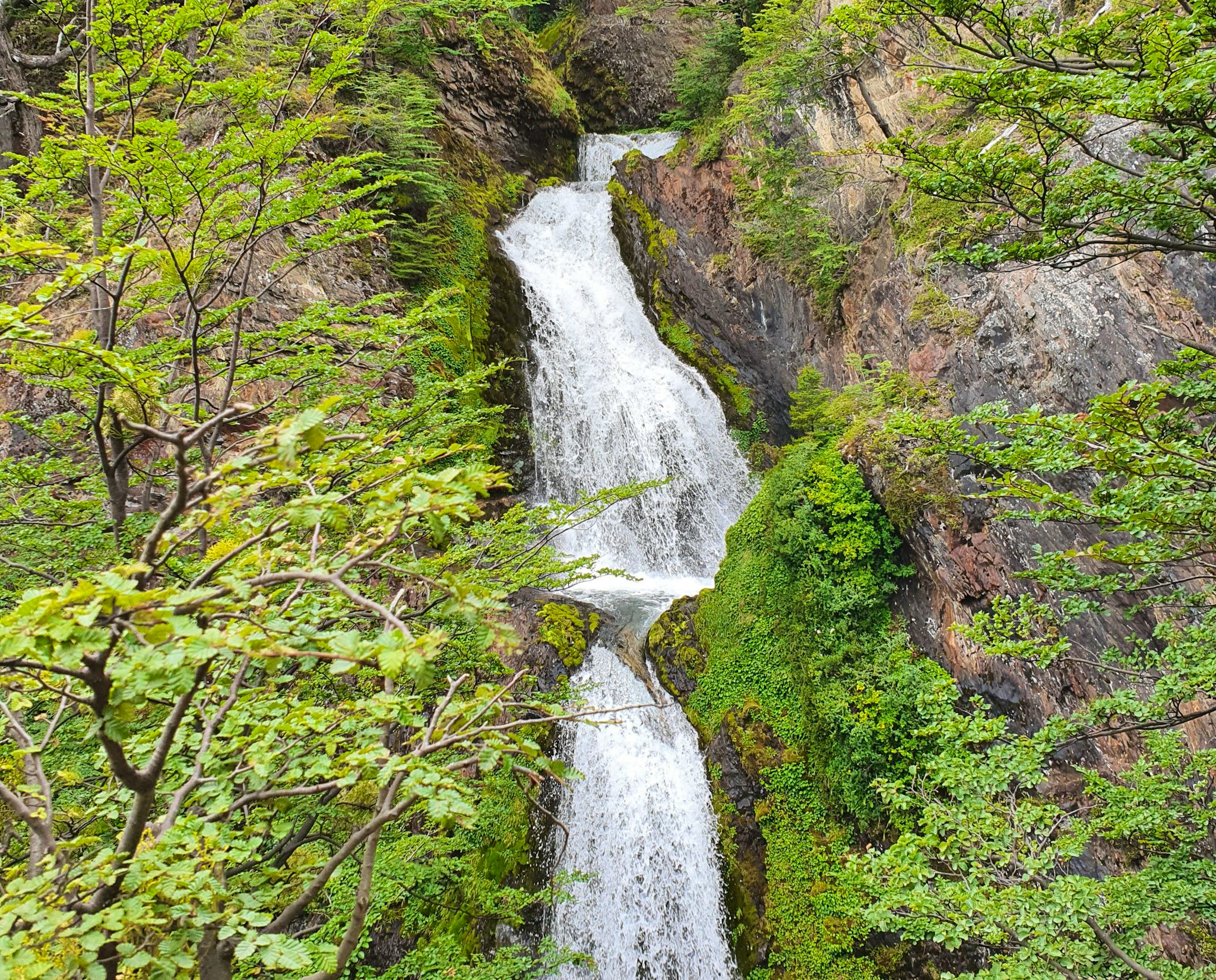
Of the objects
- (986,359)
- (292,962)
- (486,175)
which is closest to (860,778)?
(986,359)

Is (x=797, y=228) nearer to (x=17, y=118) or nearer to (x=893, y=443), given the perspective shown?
(x=893, y=443)

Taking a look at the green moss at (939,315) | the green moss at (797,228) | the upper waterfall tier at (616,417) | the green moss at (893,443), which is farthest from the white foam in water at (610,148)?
Answer: the green moss at (893,443)

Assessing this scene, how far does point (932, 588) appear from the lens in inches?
294

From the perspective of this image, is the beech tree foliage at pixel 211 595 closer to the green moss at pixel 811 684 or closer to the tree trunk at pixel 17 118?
the tree trunk at pixel 17 118

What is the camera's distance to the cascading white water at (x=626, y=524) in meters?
6.79

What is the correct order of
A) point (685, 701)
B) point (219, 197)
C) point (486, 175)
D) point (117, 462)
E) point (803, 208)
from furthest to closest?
point (486, 175), point (803, 208), point (685, 701), point (219, 197), point (117, 462)

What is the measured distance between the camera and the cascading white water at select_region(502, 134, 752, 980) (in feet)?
22.3

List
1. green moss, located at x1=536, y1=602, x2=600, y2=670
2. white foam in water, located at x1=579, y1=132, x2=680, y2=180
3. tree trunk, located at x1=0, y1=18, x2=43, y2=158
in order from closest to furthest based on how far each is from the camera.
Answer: tree trunk, located at x1=0, y1=18, x2=43, y2=158
green moss, located at x1=536, y1=602, x2=600, y2=670
white foam in water, located at x1=579, y1=132, x2=680, y2=180

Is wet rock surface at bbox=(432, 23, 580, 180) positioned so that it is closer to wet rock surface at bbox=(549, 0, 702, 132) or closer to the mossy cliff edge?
wet rock surface at bbox=(549, 0, 702, 132)

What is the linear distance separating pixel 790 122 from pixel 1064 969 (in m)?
14.1

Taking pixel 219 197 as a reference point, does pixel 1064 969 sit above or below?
below

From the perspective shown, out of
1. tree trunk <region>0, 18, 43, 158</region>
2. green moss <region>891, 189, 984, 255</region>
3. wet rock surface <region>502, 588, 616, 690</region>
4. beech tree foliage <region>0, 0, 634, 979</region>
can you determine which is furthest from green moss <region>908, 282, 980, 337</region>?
tree trunk <region>0, 18, 43, 158</region>

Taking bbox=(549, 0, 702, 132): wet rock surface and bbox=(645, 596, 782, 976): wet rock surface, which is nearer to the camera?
bbox=(645, 596, 782, 976): wet rock surface

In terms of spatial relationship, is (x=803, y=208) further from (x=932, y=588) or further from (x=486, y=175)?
(x=486, y=175)
